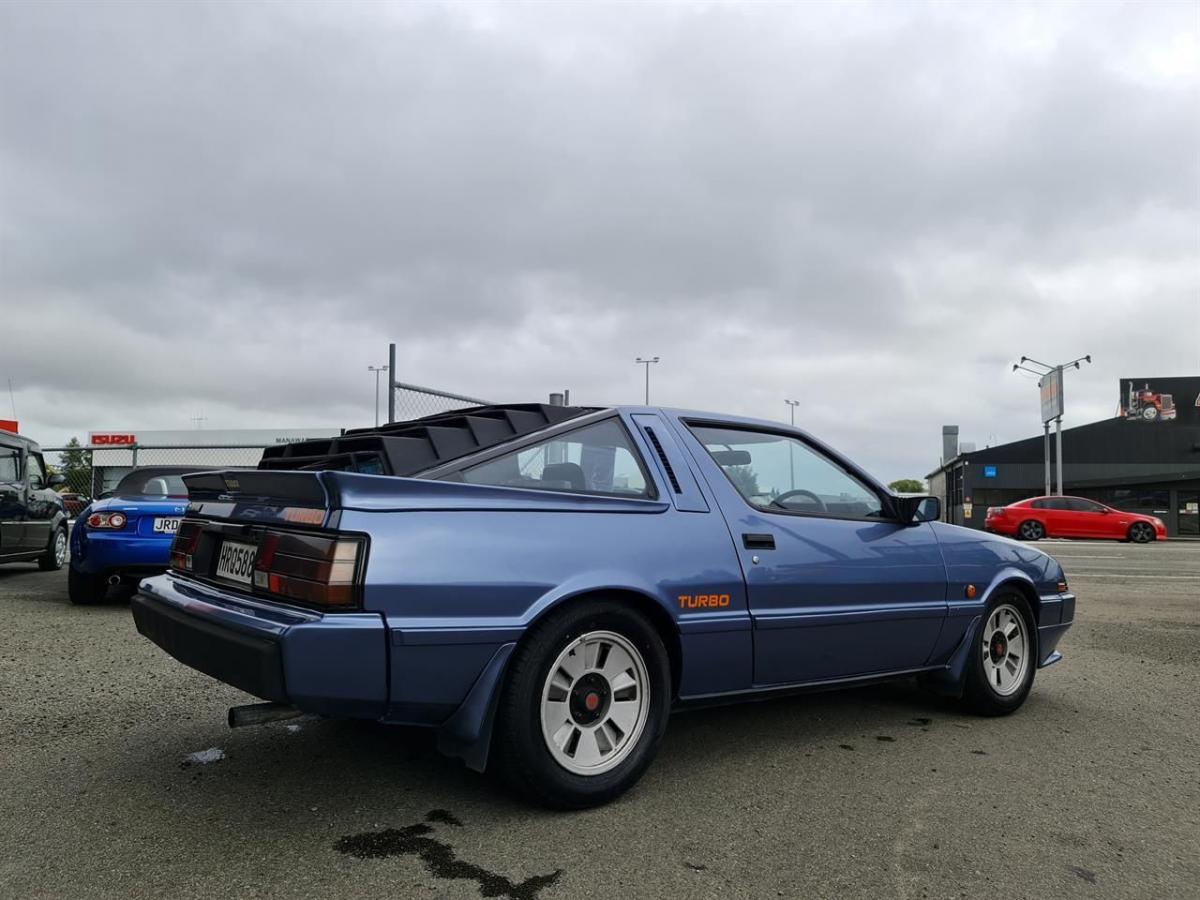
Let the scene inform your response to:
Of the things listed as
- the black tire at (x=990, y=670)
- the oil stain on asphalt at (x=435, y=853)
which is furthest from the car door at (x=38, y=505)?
the black tire at (x=990, y=670)

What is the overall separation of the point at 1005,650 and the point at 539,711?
294 centimetres

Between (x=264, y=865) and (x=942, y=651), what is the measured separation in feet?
10.5

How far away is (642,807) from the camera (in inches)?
122

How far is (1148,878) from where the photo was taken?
263cm

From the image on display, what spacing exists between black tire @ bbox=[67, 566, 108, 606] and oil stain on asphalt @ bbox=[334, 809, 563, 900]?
20.3 feet

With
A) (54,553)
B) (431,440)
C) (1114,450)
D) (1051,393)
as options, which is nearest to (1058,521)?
(1051,393)

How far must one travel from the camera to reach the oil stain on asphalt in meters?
2.46

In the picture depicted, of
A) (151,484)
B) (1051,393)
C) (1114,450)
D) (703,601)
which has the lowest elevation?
(703,601)

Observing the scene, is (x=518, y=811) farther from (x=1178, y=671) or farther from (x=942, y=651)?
(x=1178, y=671)

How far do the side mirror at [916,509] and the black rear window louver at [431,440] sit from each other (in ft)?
5.40

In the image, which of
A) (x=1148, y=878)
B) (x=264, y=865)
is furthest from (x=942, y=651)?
(x=264, y=865)

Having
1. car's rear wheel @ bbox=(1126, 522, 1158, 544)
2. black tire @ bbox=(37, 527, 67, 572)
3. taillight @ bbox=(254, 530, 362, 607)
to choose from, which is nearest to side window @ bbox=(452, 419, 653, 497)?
taillight @ bbox=(254, 530, 362, 607)

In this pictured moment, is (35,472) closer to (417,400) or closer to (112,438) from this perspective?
(417,400)

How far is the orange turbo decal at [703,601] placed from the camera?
129 inches
